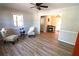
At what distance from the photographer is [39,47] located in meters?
1.74

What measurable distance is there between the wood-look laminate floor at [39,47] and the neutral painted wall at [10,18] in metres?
0.37

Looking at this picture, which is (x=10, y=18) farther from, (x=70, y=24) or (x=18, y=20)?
(x=70, y=24)

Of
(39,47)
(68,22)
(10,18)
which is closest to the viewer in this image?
(10,18)

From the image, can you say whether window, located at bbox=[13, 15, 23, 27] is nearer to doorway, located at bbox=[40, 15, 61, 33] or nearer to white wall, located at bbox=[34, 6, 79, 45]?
white wall, located at bbox=[34, 6, 79, 45]

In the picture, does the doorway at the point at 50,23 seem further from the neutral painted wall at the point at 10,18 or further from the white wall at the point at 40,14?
the neutral painted wall at the point at 10,18

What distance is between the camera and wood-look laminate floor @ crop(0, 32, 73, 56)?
1.39 meters

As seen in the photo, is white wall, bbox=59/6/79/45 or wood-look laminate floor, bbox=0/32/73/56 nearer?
white wall, bbox=59/6/79/45

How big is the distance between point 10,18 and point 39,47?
1001 millimetres

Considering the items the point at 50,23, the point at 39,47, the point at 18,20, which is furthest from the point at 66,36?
the point at 18,20

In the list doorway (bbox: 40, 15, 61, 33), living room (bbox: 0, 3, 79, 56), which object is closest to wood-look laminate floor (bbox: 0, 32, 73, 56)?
living room (bbox: 0, 3, 79, 56)

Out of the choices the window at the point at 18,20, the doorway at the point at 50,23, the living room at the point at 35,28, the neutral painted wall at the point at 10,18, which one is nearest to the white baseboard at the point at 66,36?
the living room at the point at 35,28

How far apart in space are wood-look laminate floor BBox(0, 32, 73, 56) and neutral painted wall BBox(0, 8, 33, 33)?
373 mm

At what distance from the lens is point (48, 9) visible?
1.55 metres

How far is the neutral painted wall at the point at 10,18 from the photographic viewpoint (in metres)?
1.22
